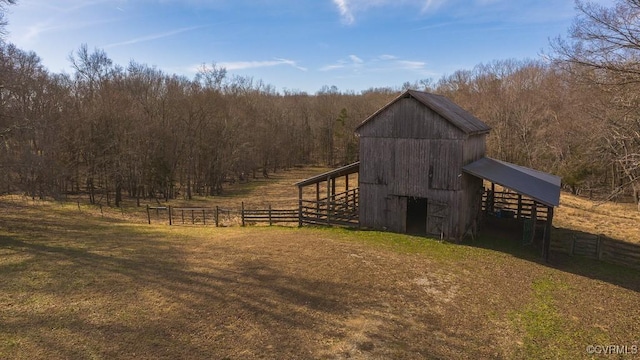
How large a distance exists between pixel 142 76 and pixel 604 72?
157 ft

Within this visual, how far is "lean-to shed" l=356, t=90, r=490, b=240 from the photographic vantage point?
19.0 metres

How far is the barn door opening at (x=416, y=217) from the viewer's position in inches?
823

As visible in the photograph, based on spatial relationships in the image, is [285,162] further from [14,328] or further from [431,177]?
[14,328]

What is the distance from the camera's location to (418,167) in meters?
19.7

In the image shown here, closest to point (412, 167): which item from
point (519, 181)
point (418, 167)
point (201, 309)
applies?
point (418, 167)

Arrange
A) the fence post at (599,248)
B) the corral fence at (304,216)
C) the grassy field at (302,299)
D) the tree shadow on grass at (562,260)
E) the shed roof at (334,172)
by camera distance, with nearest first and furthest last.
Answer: the grassy field at (302,299) < the tree shadow on grass at (562,260) < the fence post at (599,248) < the shed roof at (334,172) < the corral fence at (304,216)

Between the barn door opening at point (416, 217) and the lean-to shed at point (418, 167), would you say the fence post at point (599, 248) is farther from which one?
the barn door opening at point (416, 217)

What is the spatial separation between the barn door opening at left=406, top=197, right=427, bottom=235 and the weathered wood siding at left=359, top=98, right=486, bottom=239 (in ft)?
3.71

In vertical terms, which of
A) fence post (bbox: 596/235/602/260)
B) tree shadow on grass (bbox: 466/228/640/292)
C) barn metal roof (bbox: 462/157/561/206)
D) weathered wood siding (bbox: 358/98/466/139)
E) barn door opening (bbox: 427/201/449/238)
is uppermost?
weathered wood siding (bbox: 358/98/466/139)

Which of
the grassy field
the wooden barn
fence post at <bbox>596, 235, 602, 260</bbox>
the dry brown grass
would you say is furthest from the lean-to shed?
the dry brown grass

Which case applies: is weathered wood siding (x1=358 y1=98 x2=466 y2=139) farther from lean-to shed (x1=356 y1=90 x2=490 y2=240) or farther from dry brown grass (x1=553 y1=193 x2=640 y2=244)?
dry brown grass (x1=553 y1=193 x2=640 y2=244)

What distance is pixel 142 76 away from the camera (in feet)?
157

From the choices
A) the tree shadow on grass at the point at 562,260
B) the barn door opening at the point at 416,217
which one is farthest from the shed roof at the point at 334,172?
the tree shadow on grass at the point at 562,260

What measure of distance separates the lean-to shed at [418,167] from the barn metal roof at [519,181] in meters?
0.70
